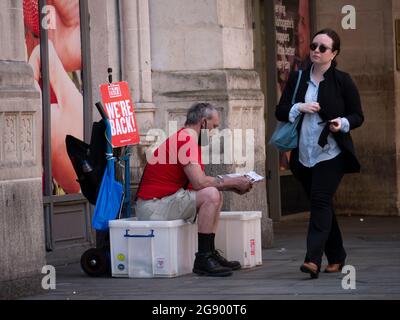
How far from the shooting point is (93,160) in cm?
1163

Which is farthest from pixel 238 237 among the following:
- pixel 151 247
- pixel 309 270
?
pixel 309 270

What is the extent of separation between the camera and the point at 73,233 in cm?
1323

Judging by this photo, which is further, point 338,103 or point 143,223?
point 143,223

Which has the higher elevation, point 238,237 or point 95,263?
point 238,237

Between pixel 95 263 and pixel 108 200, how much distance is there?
56cm

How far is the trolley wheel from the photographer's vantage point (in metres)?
11.6

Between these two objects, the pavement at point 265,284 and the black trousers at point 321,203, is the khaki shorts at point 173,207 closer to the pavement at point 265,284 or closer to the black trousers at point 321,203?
the pavement at point 265,284

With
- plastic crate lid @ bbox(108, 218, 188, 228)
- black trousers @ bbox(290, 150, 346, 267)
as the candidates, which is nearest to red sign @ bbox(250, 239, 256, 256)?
plastic crate lid @ bbox(108, 218, 188, 228)

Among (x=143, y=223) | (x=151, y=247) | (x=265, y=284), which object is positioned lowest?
(x=265, y=284)

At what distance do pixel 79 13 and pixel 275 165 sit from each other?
4702mm

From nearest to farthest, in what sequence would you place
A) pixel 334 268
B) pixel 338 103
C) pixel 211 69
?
pixel 338 103 < pixel 334 268 < pixel 211 69
